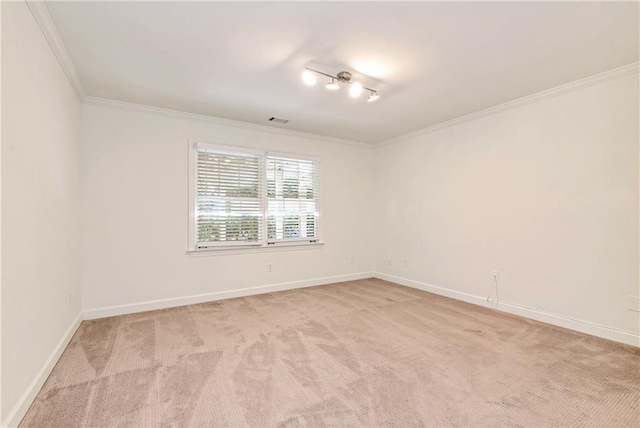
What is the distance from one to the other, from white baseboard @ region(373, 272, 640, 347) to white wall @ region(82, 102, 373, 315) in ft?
7.82

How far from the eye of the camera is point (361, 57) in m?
2.56

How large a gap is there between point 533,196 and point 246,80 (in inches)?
134

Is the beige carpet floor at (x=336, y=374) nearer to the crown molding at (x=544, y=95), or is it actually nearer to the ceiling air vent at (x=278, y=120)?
the crown molding at (x=544, y=95)

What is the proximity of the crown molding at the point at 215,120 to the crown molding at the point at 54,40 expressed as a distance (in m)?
0.40

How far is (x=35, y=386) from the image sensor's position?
6.34 ft

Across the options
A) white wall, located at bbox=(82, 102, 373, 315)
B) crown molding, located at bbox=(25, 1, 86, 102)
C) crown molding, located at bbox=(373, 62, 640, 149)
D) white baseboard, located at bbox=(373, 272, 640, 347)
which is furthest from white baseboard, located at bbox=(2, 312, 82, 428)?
crown molding, located at bbox=(373, 62, 640, 149)

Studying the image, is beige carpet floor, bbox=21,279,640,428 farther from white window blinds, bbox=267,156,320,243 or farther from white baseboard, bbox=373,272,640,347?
white window blinds, bbox=267,156,320,243

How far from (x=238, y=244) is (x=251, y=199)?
27.4 inches

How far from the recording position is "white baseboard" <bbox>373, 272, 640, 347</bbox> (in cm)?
275

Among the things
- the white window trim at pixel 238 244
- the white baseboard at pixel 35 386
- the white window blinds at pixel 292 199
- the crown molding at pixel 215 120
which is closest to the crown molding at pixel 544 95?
the crown molding at pixel 215 120

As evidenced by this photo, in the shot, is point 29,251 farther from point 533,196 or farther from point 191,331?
point 533,196

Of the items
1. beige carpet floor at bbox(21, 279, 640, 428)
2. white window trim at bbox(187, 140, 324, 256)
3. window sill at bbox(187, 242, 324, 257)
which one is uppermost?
white window trim at bbox(187, 140, 324, 256)

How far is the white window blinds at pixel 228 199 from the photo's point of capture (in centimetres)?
409

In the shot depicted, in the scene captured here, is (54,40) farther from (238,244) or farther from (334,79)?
(238,244)
